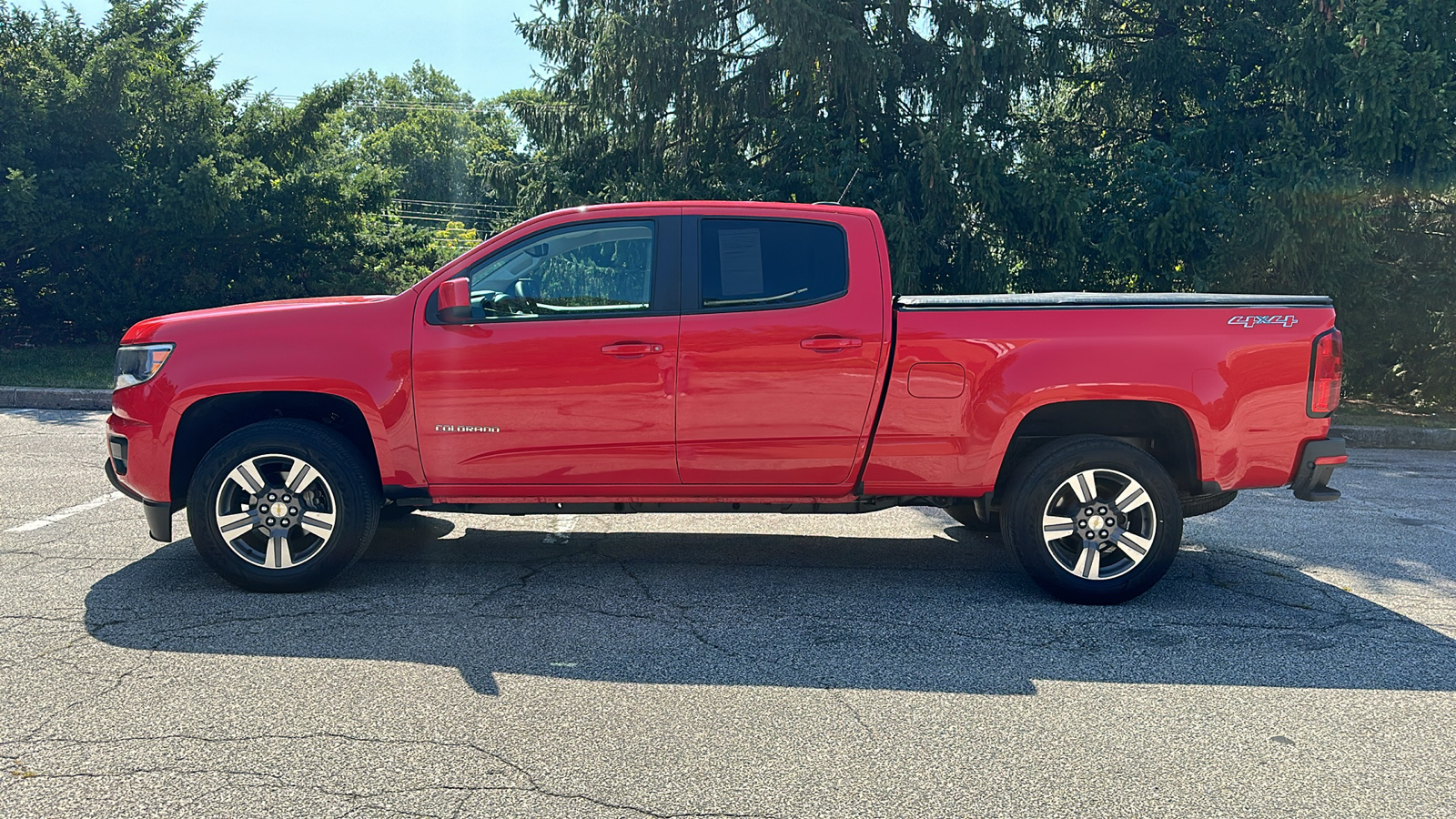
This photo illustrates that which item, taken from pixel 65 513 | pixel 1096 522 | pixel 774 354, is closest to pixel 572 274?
pixel 774 354

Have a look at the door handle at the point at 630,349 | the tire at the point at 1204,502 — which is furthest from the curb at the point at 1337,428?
the door handle at the point at 630,349

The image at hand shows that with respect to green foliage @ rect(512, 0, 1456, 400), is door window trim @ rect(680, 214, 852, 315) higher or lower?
lower

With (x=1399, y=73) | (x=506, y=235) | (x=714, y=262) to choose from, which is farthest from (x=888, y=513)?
(x=1399, y=73)

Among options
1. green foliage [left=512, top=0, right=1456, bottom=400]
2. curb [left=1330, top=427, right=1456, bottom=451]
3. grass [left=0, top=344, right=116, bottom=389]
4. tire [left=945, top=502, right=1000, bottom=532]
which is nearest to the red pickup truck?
tire [left=945, top=502, right=1000, bottom=532]

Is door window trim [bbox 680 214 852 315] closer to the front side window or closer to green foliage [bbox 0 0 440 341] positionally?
the front side window

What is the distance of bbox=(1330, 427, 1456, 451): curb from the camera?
11.8 m

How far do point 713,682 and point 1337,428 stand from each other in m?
9.88

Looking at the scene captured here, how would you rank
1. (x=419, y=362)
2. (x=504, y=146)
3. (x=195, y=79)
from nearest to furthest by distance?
(x=419, y=362)
(x=195, y=79)
(x=504, y=146)

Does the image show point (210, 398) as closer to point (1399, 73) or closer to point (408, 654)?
point (408, 654)

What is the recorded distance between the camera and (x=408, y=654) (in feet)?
15.2

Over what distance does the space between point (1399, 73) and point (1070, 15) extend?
4.06m

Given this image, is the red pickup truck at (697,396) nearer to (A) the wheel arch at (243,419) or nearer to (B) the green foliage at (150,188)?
(A) the wheel arch at (243,419)

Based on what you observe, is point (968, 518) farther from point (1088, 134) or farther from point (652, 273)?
point (1088, 134)

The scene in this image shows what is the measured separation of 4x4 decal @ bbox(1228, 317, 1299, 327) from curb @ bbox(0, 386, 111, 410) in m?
11.4
